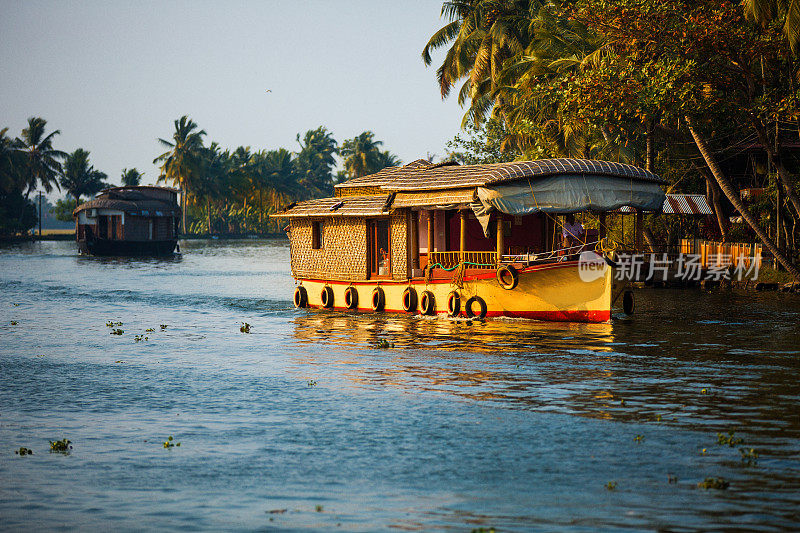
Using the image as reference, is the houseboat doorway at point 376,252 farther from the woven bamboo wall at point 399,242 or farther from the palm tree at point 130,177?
the palm tree at point 130,177

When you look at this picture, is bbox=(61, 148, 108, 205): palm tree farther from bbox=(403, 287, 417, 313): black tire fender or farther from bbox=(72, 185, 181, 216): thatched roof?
bbox=(403, 287, 417, 313): black tire fender

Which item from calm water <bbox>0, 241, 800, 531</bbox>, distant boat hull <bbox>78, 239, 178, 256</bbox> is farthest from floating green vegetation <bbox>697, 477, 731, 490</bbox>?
distant boat hull <bbox>78, 239, 178, 256</bbox>

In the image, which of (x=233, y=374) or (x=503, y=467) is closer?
(x=503, y=467)

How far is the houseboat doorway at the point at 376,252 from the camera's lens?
27203mm

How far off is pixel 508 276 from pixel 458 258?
3.26m

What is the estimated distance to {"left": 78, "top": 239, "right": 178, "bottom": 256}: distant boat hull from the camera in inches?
3024

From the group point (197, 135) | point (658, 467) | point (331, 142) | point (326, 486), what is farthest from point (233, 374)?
point (331, 142)

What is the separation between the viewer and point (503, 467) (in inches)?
412

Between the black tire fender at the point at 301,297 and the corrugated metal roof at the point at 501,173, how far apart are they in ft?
19.8

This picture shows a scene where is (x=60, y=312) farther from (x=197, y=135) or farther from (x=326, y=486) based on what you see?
(x=197, y=135)

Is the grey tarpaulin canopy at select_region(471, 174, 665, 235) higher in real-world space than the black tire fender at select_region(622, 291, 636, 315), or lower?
higher

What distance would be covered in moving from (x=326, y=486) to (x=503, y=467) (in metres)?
2.19

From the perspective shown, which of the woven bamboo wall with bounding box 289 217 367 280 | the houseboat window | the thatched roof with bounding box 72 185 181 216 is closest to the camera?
the woven bamboo wall with bounding box 289 217 367 280

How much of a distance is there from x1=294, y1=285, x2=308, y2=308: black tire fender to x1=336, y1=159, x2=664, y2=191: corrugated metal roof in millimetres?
6035
